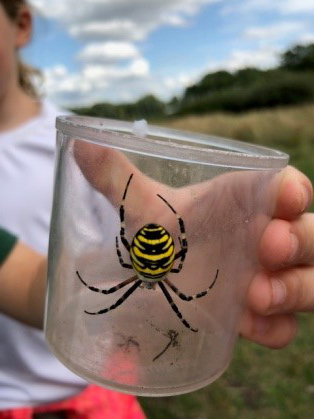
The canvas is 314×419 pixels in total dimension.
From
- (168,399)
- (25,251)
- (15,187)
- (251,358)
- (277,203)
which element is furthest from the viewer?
(251,358)

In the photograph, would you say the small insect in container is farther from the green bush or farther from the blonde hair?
the green bush

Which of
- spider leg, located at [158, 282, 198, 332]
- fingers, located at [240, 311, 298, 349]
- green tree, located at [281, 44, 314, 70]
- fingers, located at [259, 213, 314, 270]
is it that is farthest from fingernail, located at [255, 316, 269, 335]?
green tree, located at [281, 44, 314, 70]

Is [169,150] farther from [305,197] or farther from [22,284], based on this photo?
[22,284]

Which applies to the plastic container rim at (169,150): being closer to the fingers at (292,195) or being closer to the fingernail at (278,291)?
the fingers at (292,195)

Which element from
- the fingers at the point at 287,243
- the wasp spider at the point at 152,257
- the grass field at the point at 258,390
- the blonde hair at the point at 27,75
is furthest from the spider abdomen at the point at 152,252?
the grass field at the point at 258,390

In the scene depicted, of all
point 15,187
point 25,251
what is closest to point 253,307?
point 25,251

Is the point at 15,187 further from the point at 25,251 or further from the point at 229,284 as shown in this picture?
the point at 229,284

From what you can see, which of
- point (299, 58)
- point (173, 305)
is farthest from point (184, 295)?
point (299, 58)
